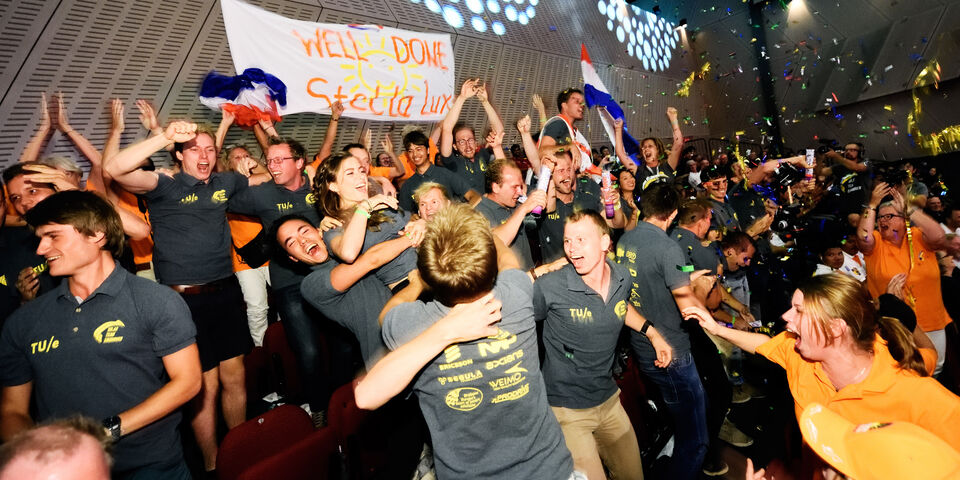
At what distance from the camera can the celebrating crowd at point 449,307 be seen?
1.52 metres

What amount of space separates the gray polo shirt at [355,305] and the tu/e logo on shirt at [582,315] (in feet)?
3.48

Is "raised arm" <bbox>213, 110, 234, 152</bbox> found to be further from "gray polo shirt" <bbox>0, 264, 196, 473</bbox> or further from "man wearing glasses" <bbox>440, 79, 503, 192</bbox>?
"gray polo shirt" <bbox>0, 264, 196, 473</bbox>

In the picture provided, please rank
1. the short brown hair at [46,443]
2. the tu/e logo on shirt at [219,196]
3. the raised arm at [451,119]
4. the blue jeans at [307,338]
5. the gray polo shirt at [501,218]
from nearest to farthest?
the short brown hair at [46,443], the tu/e logo on shirt at [219,196], the blue jeans at [307,338], the gray polo shirt at [501,218], the raised arm at [451,119]

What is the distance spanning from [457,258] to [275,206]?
263 cm

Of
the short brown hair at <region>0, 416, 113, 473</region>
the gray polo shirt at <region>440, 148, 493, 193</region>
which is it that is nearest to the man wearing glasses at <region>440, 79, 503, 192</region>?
the gray polo shirt at <region>440, 148, 493, 193</region>

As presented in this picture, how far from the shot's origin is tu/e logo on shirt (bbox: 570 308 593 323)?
2.36 meters

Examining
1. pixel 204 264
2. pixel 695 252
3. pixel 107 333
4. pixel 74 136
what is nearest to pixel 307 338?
pixel 204 264

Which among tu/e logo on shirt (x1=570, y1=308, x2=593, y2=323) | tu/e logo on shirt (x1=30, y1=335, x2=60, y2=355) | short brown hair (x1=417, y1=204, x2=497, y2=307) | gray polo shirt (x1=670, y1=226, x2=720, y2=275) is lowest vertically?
tu/e logo on shirt (x1=30, y1=335, x2=60, y2=355)

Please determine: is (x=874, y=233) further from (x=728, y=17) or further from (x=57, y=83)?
(x=728, y=17)

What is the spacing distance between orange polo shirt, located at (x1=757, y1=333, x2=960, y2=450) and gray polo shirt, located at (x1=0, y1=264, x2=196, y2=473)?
285 centimetres

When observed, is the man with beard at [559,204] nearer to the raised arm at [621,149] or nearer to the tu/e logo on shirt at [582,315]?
the tu/e logo on shirt at [582,315]

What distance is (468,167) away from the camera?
515cm

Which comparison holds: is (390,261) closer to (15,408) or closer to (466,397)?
(466,397)

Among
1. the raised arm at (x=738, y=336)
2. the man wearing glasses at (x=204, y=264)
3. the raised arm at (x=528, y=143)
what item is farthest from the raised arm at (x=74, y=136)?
the raised arm at (x=738, y=336)
